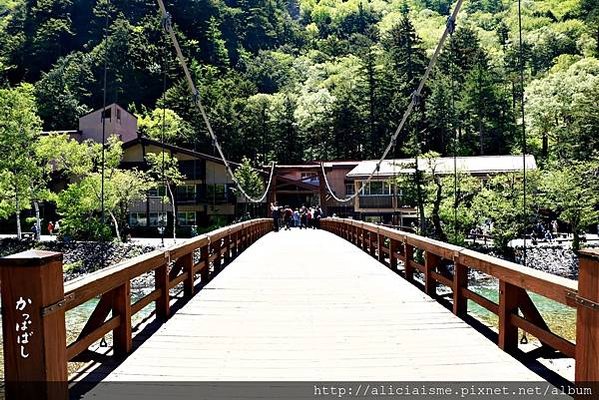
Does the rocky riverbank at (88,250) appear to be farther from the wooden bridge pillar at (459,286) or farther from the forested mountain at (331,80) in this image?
the wooden bridge pillar at (459,286)

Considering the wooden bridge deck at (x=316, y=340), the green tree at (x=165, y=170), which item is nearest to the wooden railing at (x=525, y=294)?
the wooden bridge deck at (x=316, y=340)

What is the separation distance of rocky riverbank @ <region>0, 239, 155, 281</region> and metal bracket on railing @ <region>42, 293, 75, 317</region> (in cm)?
2443

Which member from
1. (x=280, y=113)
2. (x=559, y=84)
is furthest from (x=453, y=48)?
(x=280, y=113)

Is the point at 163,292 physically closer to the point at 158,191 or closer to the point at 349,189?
the point at 158,191

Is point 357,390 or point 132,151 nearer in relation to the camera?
point 357,390

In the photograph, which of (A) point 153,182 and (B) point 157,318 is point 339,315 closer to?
(B) point 157,318

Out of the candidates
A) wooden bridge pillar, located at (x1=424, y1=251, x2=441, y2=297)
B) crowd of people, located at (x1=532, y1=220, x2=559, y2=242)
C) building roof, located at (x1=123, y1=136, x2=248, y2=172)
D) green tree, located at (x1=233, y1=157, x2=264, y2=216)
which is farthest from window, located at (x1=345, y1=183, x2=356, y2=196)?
wooden bridge pillar, located at (x1=424, y1=251, x2=441, y2=297)

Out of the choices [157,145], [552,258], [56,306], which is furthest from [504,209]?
[56,306]

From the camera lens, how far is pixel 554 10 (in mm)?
62438

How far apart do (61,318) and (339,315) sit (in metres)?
2.66

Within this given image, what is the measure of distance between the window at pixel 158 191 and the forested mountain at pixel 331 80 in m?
11.6

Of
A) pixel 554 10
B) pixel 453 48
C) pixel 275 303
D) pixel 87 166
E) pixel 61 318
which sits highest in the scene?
pixel 554 10

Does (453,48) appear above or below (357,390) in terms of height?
above

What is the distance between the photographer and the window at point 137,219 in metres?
35.3
